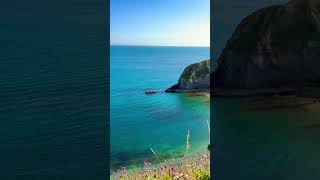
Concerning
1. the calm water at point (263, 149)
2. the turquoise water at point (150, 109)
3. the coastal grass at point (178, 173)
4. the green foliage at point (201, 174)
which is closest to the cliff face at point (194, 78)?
the turquoise water at point (150, 109)

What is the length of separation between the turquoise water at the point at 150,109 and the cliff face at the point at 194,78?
79 millimetres

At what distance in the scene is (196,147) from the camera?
3521 mm

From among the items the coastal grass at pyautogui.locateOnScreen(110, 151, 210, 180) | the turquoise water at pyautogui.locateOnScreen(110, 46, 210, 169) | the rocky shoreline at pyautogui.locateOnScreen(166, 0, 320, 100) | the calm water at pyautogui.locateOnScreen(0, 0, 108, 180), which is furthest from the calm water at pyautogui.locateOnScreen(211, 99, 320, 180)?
the turquoise water at pyautogui.locateOnScreen(110, 46, 210, 169)

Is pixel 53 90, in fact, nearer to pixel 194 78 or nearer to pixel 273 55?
pixel 273 55

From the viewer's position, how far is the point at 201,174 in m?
2.40

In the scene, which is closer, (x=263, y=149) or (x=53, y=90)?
(x=53, y=90)

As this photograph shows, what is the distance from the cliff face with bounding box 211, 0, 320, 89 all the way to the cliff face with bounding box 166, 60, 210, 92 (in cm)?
205

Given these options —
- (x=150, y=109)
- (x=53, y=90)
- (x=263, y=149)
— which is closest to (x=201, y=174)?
(x=263, y=149)

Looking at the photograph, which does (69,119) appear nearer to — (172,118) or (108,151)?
(108,151)

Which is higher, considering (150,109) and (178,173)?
(150,109)

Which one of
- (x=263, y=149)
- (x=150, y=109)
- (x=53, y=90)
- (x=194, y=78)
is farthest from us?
(x=194, y=78)

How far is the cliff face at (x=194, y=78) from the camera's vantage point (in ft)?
14.4

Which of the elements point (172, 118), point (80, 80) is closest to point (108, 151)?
point (80, 80)

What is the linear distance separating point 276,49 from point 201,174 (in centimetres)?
90
